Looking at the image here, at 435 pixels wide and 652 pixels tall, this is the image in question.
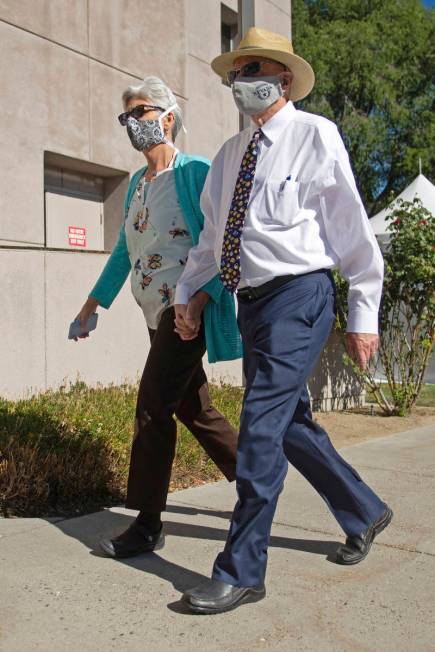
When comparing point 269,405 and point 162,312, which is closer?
point 269,405

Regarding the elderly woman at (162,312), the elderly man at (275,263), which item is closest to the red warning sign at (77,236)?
the elderly woman at (162,312)

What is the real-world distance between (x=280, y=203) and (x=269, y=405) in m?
0.73

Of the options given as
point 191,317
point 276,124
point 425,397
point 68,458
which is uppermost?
point 276,124

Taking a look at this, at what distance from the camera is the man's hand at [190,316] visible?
3244 mm

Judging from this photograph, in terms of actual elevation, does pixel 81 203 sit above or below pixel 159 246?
above

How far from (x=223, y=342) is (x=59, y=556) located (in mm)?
1117

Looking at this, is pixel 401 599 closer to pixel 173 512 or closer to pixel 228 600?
pixel 228 600

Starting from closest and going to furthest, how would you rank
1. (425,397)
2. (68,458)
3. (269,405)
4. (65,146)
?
(269,405) → (68,458) → (65,146) → (425,397)

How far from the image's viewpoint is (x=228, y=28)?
11.4 meters

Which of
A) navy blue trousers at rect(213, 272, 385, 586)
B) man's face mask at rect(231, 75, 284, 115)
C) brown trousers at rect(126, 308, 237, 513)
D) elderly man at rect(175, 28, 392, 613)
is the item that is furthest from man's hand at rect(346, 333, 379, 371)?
man's face mask at rect(231, 75, 284, 115)

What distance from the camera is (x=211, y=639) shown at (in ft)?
8.28

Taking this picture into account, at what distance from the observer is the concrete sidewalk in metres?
2.53

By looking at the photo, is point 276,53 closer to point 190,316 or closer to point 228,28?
point 190,316

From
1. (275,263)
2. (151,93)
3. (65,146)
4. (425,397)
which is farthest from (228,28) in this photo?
(275,263)
